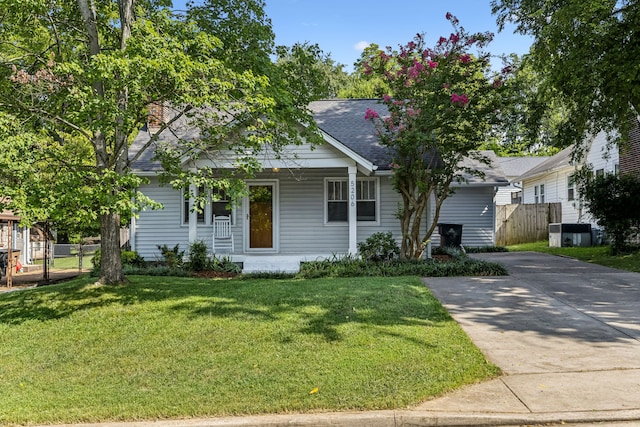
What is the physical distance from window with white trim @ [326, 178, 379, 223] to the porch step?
2.31m

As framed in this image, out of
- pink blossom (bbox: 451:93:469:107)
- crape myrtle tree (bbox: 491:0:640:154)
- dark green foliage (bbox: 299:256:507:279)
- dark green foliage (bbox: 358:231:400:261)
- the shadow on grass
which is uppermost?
crape myrtle tree (bbox: 491:0:640:154)

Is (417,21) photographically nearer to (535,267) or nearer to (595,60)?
(595,60)

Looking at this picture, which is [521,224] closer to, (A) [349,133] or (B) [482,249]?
(B) [482,249]

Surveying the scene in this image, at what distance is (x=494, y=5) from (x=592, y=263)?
821 cm

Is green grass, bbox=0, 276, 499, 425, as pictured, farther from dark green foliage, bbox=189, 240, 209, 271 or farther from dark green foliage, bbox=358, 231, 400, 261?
dark green foliage, bbox=358, 231, 400, 261

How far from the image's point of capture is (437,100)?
36.6 ft

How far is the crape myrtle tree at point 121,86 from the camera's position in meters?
6.67

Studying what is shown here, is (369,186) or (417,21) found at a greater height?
(417,21)

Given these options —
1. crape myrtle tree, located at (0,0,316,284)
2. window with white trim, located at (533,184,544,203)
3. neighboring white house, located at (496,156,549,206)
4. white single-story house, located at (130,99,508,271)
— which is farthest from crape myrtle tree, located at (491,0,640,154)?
neighboring white house, located at (496,156,549,206)

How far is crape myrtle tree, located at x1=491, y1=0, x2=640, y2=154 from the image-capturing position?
1077cm

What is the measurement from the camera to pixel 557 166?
24.5 meters

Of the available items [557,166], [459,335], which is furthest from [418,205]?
[557,166]

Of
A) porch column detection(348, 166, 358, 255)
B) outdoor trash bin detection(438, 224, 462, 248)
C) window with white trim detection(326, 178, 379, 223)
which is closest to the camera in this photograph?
porch column detection(348, 166, 358, 255)


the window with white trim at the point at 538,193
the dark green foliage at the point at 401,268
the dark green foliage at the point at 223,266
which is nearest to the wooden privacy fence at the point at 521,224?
the window with white trim at the point at 538,193
